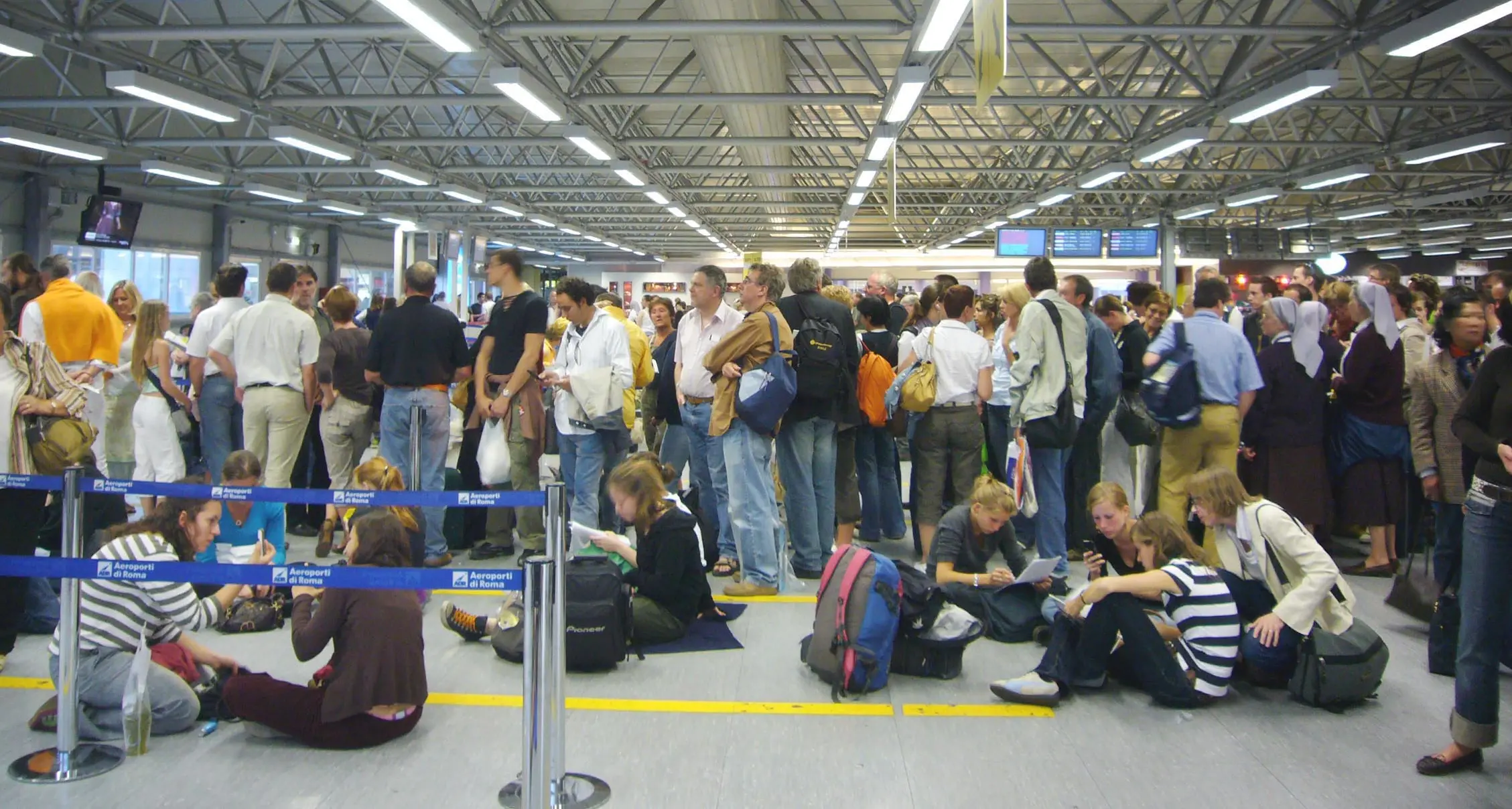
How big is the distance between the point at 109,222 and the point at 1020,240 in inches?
701

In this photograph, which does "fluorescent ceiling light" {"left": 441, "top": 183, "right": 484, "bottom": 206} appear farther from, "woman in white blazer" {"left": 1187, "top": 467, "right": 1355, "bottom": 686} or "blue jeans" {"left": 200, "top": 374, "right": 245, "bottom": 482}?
"woman in white blazer" {"left": 1187, "top": 467, "right": 1355, "bottom": 686}

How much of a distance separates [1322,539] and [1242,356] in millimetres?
1523

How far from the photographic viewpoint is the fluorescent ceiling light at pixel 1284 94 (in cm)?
864

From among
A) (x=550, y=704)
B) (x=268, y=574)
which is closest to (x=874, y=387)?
(x=550, y=704)

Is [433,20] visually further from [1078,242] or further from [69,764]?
[1078,242]

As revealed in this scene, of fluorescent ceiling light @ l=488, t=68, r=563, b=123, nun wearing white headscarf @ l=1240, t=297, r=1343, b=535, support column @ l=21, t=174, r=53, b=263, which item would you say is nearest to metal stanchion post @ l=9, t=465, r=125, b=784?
nun wearing white headscarf @ l=1240, t=297, r=1343, b=535

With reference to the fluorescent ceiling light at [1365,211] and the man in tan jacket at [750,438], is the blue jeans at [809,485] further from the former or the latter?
the fluorescent ceiling light at [1365,211]

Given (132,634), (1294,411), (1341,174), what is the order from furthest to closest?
1. (1341,174)
2. (1294,411)
3. (132,634)

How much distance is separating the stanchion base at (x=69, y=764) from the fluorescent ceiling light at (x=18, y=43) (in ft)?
22.5

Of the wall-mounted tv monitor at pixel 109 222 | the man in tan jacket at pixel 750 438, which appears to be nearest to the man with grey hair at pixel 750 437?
the man in tan jacket at pixel 750 438

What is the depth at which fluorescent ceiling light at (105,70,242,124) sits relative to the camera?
8984mm

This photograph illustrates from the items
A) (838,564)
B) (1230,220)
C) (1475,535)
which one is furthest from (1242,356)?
(1230,220)

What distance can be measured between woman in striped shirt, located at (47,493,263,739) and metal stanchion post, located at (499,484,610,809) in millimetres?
1254

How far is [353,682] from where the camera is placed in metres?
3.10
